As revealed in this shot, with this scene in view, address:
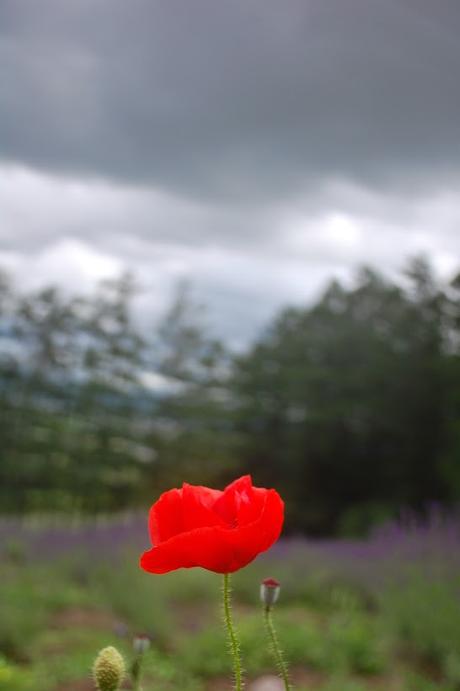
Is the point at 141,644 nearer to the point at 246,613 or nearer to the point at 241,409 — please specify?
the point at 246,613

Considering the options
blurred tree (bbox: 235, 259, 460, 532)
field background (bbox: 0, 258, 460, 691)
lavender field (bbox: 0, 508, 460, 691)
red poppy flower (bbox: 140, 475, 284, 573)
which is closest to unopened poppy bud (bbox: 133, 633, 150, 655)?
red poppy flower (bbox: 140, 475, 284, 573)

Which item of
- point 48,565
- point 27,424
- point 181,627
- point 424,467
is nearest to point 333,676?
point 181,627

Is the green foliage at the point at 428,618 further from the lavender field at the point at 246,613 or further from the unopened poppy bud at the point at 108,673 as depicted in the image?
the unopened poppy bud at the point at 108,673

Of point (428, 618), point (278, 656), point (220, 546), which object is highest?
point (220, 546)

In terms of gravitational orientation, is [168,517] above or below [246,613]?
above

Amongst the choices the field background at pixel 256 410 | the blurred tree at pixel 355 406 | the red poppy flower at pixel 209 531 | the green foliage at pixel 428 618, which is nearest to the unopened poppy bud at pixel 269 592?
the red poppy flower at pixel 209 531

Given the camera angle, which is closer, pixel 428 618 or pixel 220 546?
pixel 220 546

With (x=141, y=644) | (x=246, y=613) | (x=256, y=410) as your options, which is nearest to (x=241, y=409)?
(x=256, y=410)
